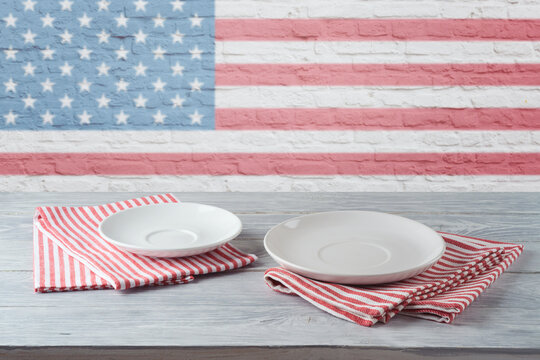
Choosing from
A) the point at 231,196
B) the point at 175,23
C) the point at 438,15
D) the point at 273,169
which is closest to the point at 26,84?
the point at 175,23

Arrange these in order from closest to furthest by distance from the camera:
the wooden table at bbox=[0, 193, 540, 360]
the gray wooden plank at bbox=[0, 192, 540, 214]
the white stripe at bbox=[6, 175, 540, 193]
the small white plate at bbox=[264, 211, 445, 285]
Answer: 1. the wooden table at bbox=[0, 193, 540, 360]
2. the small white plate at bbox=[264, 211, 445, 285]
3. the gray wooden plank at bbox=[0, 192, 540, 214]
4. the white stripe at bbox=[6, 175, 540, 193]

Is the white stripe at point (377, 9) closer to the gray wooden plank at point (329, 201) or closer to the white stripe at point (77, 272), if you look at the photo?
the gray wooden plank at point (329, 201)

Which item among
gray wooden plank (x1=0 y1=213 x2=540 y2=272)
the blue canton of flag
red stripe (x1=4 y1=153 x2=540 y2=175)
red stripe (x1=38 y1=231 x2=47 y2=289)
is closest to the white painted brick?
red stripe (x1=4 y1=153 x2=540 y2=175)

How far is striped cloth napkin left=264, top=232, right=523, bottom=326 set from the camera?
0.75m

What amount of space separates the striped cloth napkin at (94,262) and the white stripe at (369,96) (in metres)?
1.39

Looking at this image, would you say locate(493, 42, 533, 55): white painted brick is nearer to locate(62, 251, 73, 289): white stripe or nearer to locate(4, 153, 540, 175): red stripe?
locate(4, 153, 540, 175): red stripe

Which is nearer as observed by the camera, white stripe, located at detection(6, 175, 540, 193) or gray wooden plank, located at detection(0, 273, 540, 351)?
gray wooden plank, located at detection(0, 273, 540, 351)

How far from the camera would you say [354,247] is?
95 centimetres

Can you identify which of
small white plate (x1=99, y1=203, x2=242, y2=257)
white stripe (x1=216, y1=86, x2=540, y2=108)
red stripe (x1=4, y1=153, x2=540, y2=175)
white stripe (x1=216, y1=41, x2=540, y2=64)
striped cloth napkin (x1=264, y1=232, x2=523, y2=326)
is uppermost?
white stripe (x1=216, y1=41, x2=540, y2=64)

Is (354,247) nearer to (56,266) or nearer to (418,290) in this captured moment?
(418,290)

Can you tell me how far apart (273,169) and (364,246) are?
1.53 metres

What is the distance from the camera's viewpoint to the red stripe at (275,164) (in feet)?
8.03

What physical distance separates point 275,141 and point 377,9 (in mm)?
665

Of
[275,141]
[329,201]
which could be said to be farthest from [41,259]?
[275,141]
